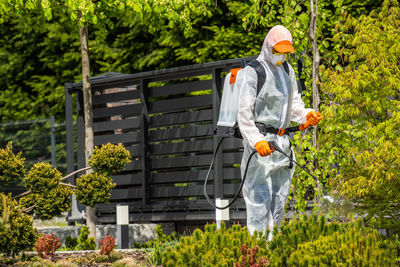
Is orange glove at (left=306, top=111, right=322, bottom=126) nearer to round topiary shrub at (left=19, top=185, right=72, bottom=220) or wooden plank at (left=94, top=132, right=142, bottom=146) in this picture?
round topiary shrub at (left=19, top=185, right=72, bottom=220)

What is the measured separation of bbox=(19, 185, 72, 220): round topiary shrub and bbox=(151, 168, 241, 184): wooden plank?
2869 mm

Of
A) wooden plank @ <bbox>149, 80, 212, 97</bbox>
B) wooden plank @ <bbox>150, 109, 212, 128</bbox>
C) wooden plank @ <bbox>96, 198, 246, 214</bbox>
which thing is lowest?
wooden plank @ <bbox>96, 198, 246, 214</bbox>

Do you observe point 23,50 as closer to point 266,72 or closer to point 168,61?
point 168,61

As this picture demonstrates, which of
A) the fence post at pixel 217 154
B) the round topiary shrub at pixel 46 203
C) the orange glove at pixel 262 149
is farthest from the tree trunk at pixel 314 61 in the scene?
the round topiary shrub at pixel 46 203

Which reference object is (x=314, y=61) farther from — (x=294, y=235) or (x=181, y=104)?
(x=294, y=235)

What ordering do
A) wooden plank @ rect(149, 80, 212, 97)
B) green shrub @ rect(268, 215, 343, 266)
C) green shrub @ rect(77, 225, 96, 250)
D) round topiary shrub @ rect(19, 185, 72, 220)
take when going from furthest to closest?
wooden plank @ rect(149, 80, 212, 97), green shrub @ rect(77, 225, 96, 250), round topiary shrub @ rect(19, 185, 72, 220), green shrub @ rect(268, 215, 343, 266)

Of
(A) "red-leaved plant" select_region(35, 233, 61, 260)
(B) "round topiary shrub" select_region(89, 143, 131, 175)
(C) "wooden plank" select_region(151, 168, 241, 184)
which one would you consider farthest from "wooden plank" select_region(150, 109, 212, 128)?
(A) "red-leaved plant" select_region(35, 233, 61, 260)

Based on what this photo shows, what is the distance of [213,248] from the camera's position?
572 cm

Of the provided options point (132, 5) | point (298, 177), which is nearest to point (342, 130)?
point (298, 177)

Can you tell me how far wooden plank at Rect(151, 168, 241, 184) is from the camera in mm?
9906

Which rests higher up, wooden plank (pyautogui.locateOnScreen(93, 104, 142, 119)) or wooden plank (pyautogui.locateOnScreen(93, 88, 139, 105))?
wooden plank (pyautogui.locateOnScreen(93, 88, 139, 105))

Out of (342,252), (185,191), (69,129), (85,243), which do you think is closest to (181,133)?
(185,191)

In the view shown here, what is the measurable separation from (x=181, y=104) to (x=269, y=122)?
4.64 meters

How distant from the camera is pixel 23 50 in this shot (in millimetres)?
21547
